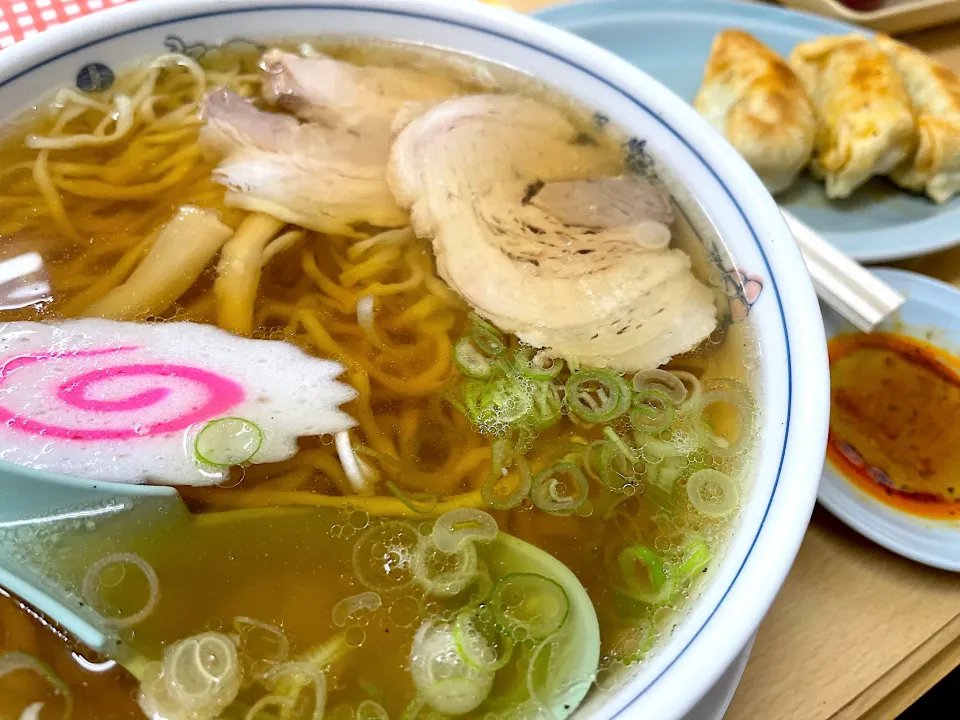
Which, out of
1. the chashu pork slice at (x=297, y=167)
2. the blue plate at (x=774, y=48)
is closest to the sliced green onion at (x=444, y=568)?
the chashu pork slice at (x=297, y=167)

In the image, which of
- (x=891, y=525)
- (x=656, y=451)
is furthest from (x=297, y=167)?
(x=891, y=525)

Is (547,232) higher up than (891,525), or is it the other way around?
(547,232)

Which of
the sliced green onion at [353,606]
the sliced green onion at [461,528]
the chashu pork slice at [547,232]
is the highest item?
the chashu pork slice at [547,232]

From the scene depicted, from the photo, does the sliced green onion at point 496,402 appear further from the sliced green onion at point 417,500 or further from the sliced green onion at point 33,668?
the sliced green onion at point 33,668

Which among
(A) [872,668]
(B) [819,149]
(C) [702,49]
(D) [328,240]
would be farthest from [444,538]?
(C) [702,49]

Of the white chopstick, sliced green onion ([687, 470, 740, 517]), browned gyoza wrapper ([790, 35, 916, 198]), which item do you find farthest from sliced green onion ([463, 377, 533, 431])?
browned gyoza wrapper ([790, 35, 916, 198])

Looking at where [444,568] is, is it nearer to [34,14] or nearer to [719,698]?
[719,698]

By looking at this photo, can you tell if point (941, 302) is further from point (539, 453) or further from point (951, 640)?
point (539, 453)
